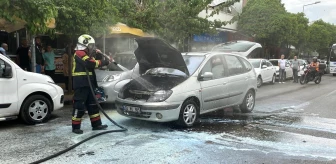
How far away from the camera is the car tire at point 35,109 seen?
21.7 ft

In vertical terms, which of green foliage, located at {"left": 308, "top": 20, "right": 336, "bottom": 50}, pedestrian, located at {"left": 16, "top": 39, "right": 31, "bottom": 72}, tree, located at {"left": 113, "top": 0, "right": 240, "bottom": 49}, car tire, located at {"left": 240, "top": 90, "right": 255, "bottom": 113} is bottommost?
car tire, located at {"left": 240, "top": 90, "right": 255, "bottom": 113}

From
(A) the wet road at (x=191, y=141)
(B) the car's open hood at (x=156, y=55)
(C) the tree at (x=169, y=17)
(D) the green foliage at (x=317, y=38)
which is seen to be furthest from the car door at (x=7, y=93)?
(D) the green foliage at (x=317, y=38)

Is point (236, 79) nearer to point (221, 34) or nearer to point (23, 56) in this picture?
point (23, 56)

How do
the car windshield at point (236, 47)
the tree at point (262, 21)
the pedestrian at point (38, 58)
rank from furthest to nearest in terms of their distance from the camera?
the tree at point (262, 21) → the car windshield at point (236, 47) → the pedestrian at point (38, 58)

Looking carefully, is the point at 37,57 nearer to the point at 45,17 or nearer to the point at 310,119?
the point at 45,17

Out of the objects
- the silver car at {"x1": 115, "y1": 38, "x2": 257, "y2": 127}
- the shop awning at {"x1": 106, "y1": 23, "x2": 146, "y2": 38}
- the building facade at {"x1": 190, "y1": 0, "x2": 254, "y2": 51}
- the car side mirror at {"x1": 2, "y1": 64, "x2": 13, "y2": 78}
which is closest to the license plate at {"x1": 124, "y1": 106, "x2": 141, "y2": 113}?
the silver car at {"x1": 115, "y1": 38, "x2": 257, "y2": 127}

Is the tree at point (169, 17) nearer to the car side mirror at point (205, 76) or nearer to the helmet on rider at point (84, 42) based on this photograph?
the car side mirror at point (205, 76)

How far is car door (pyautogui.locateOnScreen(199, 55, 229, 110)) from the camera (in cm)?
679

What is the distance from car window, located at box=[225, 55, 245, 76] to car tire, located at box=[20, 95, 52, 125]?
4.02 m

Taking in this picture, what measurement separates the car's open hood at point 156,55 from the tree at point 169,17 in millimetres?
6215

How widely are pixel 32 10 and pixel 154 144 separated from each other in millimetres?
4268

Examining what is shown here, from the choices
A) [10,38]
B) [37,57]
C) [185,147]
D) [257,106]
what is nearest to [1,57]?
[185,147]

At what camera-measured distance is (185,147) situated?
521 cm

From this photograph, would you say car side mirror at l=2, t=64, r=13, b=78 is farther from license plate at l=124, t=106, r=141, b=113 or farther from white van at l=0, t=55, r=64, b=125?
license plate at l=124, t=106, r=141, b=113
